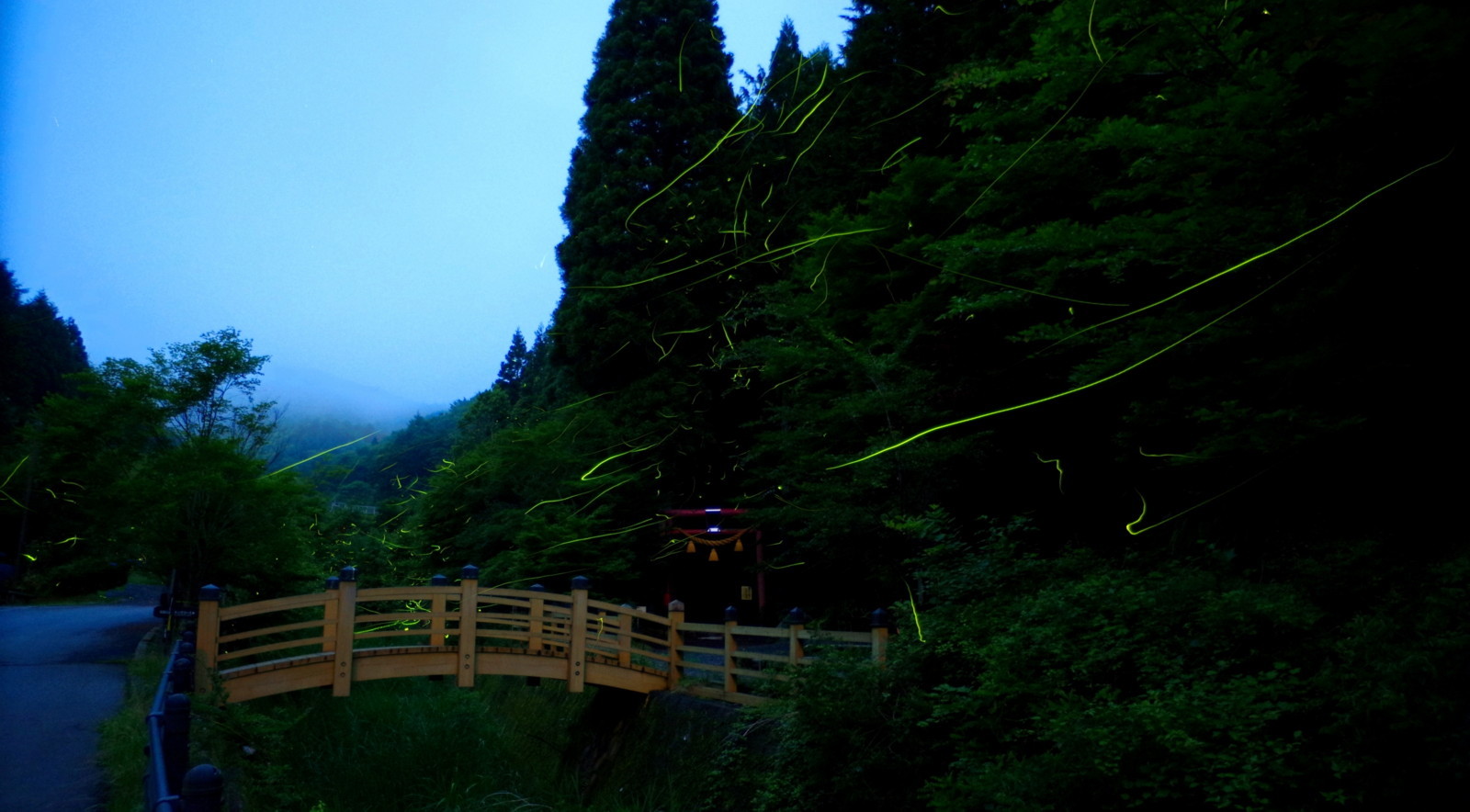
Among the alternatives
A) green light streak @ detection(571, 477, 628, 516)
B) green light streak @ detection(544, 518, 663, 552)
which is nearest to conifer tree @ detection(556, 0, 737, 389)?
green light streak @ detection(571, 477, 628, 516)

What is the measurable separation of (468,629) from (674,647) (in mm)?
3174

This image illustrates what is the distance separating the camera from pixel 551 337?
22078 mm

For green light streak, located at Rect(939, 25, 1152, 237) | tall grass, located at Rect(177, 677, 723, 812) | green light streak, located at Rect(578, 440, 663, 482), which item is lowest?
tall grass, located at Rect(177, 677, 723, 812)

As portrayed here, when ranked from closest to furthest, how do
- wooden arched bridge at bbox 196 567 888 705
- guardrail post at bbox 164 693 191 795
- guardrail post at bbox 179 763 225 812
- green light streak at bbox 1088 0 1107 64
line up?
1. guardrail post at bbox 179 763 225 812
2. guardrail post at bbox 164 693 191 795
3. green light streak at bbox 1088 0 1107 64
4. wooden arched bridge at bbox 196 567 888 705

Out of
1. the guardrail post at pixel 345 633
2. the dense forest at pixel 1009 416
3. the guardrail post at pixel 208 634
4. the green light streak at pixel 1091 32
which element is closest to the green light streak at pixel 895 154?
the dense forest at pixel 1009 416

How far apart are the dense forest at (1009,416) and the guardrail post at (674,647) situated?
196cm

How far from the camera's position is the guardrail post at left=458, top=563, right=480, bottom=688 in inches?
488

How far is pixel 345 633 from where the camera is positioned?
37.7 feet

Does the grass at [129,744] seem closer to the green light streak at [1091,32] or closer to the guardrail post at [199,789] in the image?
the guardrail post at [199,789]

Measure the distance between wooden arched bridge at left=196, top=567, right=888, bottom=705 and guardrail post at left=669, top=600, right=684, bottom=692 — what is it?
0.05 feet

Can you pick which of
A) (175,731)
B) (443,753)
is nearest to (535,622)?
(443,753)

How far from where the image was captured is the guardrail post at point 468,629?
1238 cm

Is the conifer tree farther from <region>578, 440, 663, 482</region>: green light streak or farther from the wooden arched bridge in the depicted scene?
the wooden arched bridge

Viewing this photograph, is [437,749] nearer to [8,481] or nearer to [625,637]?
[625,637]
